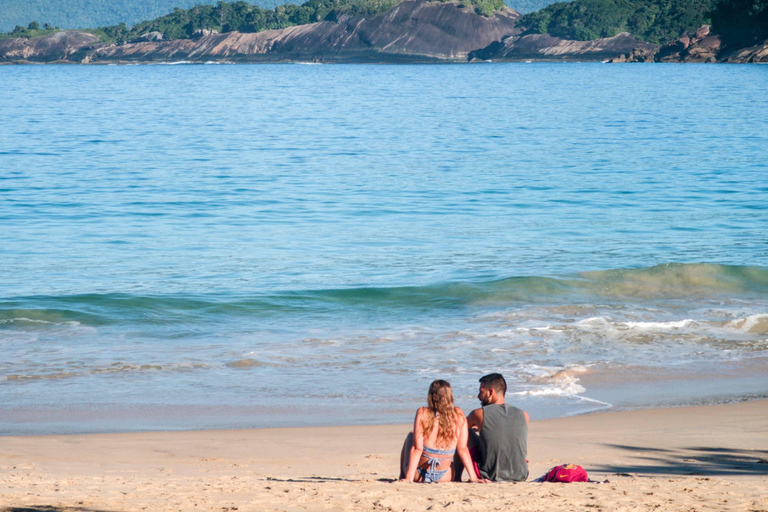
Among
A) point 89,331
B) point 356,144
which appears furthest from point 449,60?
point 89,331

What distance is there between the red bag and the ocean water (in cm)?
220

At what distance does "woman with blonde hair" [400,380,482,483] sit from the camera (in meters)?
5.64

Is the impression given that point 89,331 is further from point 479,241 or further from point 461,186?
point 461,186

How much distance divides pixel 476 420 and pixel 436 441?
38 centimetres

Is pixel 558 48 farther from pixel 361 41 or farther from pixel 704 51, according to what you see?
pixel 361 41

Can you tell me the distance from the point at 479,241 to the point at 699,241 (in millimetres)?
4352

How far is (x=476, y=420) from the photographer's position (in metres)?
5.90

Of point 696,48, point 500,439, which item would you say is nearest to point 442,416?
point 500,439

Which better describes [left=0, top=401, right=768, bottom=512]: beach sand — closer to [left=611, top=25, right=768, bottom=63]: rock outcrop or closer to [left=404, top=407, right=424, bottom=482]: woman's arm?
[left=404, top=407, right=424, bottom=482]: woman's arm

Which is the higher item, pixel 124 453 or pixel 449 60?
pixel 449 60

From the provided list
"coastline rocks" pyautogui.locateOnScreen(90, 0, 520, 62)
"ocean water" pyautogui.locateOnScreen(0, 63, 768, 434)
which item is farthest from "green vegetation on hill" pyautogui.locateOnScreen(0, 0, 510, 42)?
"ocean water" pyautogui.locateOnScreen(0, 63, 768, 434)

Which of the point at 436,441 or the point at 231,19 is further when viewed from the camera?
the point at 231,19

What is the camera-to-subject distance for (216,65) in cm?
17675

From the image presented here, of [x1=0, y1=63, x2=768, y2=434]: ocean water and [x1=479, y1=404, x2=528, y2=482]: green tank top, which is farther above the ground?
[x1=479, y1=404, x2=528, y2=482]: green tank top
